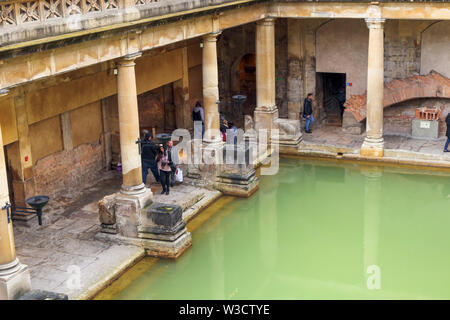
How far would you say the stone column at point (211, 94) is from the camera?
1592 centimetres

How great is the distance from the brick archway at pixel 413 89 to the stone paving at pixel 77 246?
6482 mm

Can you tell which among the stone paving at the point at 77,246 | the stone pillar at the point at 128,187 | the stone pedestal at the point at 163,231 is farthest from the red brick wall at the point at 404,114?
the stone pillar at the point at 128,187

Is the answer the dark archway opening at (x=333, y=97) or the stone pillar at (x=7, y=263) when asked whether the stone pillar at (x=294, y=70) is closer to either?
the dark archway opening at (x=333, y=97)

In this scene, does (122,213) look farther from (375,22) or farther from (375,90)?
(375,22)

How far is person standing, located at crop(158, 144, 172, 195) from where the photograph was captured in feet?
48.6

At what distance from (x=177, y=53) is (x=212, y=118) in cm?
359

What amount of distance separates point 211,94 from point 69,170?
12.1 feet

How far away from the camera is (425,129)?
1919 cm

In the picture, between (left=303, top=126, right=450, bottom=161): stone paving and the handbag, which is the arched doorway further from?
the handbag

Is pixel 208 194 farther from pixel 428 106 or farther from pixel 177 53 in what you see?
A: pixel 428 106

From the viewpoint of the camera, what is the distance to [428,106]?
1950cm

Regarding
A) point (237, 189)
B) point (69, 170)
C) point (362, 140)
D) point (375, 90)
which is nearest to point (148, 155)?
point (69, 170)
